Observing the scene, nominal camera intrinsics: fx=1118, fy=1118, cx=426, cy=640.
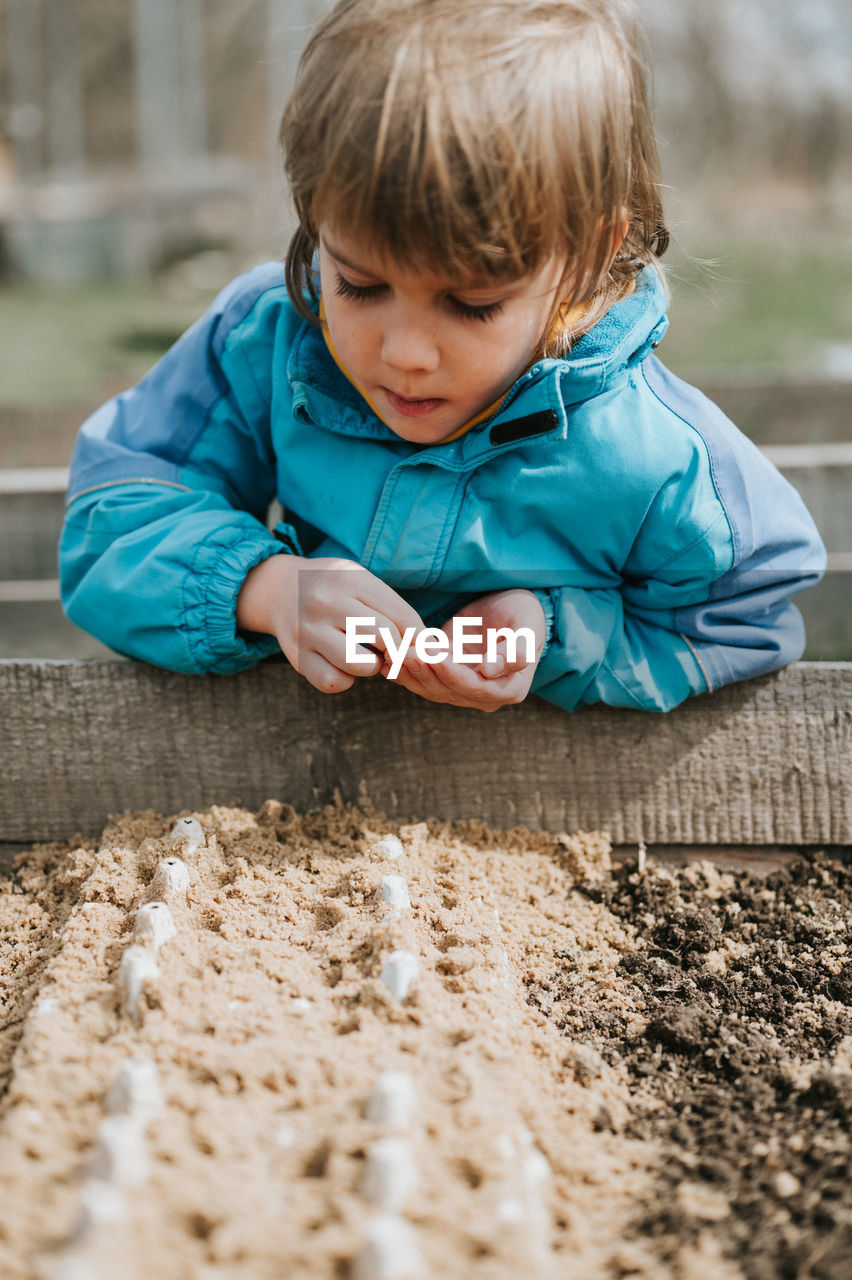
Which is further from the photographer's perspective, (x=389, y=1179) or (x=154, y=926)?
(x=154, y=926)

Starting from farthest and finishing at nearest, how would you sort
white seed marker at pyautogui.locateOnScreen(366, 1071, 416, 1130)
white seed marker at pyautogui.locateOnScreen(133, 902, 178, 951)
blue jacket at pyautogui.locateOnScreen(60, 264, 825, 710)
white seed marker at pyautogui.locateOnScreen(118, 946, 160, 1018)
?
blue jacket at pyautogui.locateOnScreen(60, 264, 825, 710)
white seed marker at pyautogui.locateOnScreen(133, 902, 178, 951)
white seed marker at pyautogui.locateOnScreen(118, 946, 160, 1018)
white seed marker at pyautogui.locateOnScreen(366, 1071, 416, 1130)

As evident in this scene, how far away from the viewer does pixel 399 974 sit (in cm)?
123

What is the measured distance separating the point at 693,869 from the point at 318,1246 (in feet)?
3.37

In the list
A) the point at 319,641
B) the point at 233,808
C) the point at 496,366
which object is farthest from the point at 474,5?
the point at 233,808

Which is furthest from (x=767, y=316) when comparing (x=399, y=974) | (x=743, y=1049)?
(x=399, y=974)

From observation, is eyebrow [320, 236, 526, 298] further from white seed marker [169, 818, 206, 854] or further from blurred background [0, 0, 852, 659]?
white seed marker [169, 818, 206, 854]

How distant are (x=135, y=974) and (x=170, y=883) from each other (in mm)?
229

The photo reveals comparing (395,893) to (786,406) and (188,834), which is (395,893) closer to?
(188,834)

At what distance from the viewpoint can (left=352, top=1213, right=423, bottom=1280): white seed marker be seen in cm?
87

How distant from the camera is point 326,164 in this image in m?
Answer: 1.37

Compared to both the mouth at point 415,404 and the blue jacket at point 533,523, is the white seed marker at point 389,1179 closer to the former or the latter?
the blue jacket at point 533,523

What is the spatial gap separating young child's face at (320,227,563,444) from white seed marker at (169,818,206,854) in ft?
2.17

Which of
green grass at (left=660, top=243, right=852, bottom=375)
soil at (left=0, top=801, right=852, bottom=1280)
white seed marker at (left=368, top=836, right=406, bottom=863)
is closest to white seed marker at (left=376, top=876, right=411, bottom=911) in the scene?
soil at (left=0, top=801, right=852, bottom=1280)

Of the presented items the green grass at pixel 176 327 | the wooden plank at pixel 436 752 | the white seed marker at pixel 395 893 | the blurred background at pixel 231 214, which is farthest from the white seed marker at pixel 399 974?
the green grass at pixel 176 327
